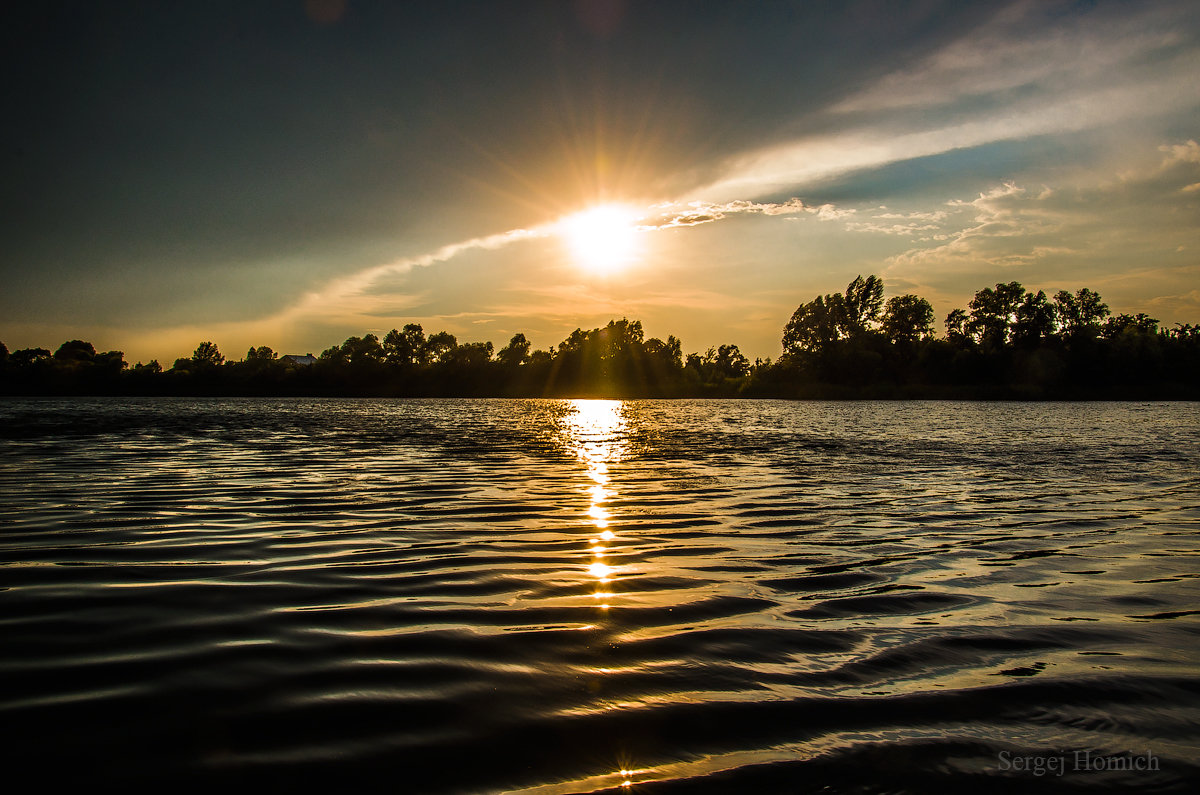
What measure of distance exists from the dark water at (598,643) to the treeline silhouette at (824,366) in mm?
133830

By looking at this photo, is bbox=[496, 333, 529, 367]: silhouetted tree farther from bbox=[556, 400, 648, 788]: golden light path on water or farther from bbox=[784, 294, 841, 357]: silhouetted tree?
bbox=[556, 400, 648, 788]: golden light path on water

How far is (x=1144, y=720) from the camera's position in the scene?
3.59 meters

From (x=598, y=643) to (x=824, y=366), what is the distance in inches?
Answer: 5780

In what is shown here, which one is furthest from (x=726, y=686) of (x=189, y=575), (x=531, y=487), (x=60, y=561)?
(x=531, y=487)

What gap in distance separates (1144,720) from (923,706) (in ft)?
3.98

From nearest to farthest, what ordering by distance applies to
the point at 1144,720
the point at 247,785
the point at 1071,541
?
1. the point at 247,785
2. the point at 1144,720
3. the point at 1071,541

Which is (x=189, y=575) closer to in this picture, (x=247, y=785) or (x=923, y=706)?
(x=247, y=785)

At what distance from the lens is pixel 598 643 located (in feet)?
15.5

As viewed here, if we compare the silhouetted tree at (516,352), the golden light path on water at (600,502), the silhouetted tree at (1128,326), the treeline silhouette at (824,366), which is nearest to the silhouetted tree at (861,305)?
the treeline silhouette at (824,366)

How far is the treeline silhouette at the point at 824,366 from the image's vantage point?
127 m

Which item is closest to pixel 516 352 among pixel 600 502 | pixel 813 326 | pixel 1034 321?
pixel 813 326

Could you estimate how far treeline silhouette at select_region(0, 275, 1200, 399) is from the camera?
127000 mm

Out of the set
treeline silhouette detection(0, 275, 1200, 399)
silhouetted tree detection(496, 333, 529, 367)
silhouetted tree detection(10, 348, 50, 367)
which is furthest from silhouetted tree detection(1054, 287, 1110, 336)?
silhouetted tree detection(10, 348, 50, 367)

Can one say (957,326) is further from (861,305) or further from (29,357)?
(29,357)
